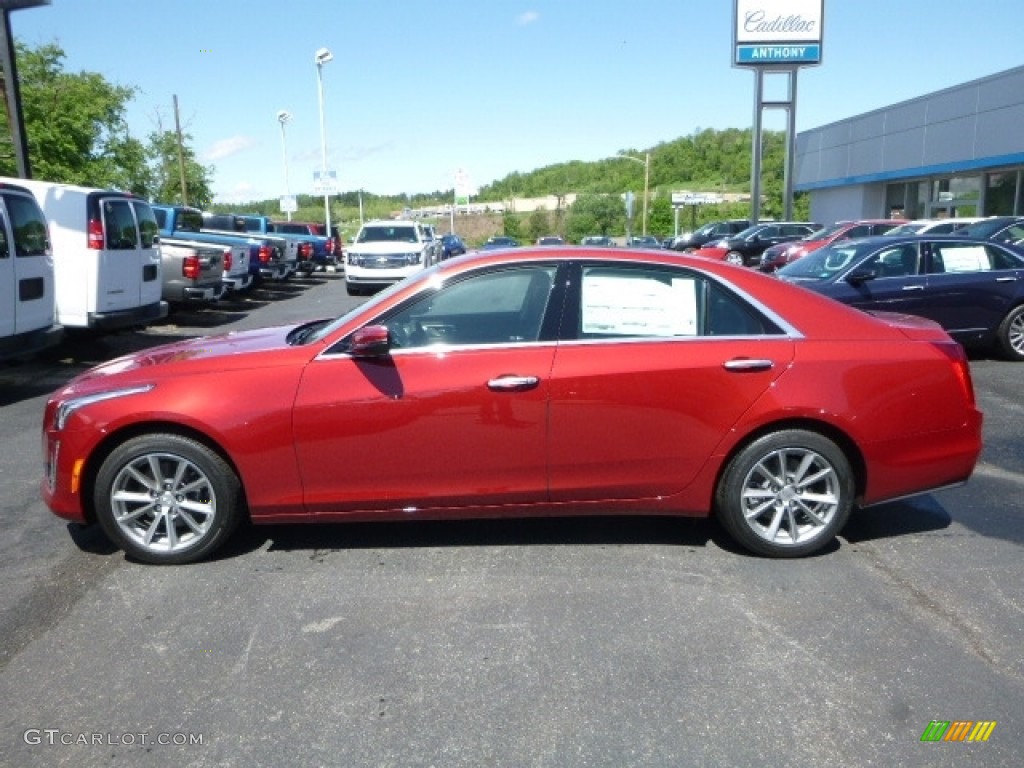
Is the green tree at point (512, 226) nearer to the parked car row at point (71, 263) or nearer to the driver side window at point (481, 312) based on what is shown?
the parked car row at point (71, 263)

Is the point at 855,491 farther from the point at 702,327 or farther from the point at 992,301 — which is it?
the point at 992,301

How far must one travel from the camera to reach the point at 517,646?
369 cm

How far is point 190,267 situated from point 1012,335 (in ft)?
39.6

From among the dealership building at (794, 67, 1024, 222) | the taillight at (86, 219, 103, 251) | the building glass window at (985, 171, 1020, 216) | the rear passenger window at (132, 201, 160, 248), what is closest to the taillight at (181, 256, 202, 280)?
Answer: the rear passenger window at (132, 201, 160, 248)

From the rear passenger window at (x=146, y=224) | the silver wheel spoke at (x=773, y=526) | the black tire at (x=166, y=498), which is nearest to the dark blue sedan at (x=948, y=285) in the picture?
the silver wheel spoke at (x=773, y=526)

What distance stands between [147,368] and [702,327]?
2.86 metres

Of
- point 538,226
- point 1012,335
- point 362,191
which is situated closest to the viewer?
point 1012,335

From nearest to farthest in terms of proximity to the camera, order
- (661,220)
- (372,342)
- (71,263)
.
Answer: (372,342) → (71,263) → (661,220)

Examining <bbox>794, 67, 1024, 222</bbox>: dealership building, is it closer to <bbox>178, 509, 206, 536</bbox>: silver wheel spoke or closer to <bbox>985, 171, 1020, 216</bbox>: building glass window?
<bbox>985, 171, 1020, 216</bbox>: building glass window

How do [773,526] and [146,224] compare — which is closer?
[773,526]

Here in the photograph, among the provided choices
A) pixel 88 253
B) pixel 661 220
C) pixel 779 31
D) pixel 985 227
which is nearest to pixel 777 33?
pixel 779 31

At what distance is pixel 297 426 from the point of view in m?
4.36

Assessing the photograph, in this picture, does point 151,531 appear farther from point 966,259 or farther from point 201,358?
point 966,259

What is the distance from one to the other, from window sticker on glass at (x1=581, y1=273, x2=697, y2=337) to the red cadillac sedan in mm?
11
